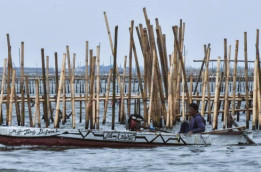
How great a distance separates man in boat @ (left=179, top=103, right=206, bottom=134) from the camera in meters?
22.3

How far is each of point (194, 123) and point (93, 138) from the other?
3.12 metres

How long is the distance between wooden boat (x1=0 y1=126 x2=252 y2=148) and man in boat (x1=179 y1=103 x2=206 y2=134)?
8.8 inches

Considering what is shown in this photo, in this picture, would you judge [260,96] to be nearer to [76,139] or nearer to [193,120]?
[193,120]

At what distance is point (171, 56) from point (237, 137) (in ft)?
19.5

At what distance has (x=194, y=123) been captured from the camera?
2302 centimetres

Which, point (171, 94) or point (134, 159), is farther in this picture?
point (171, 94)

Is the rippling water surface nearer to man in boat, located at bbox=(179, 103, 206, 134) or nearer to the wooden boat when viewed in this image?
the wooden boat

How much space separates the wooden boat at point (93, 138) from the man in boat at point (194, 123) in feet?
0.74

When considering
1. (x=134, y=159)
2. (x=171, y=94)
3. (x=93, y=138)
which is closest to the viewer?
(x=134, y=159)

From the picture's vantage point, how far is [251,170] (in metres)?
19.8

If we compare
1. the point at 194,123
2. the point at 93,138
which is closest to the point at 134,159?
the point at 93,138

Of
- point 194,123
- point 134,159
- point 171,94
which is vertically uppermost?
point 171,94

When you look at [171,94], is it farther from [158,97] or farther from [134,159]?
[134,159]

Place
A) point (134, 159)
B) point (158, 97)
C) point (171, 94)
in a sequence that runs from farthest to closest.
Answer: point (158, 97) < point (171, 94) < point (134, 159)
